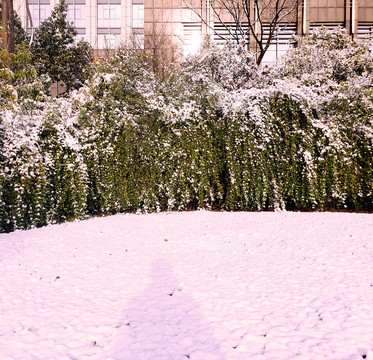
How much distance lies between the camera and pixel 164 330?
2508 mm

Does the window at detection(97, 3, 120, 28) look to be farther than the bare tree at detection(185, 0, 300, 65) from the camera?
Yes

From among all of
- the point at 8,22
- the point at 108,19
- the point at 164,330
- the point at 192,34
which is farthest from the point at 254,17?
the point at 164,330

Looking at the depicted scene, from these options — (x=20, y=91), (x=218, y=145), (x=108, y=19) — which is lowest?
(x=218, y=145)

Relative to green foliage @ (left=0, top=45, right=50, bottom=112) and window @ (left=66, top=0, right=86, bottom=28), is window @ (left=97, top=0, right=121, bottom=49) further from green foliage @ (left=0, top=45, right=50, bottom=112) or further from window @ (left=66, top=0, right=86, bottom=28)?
green foliage @ (left=0, top=45, right=50, bottom=112)

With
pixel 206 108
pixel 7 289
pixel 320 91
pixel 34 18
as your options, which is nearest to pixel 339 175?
pixel 320 91

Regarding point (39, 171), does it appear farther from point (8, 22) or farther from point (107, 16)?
point (107, 16)

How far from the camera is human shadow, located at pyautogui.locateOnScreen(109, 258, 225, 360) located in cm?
221

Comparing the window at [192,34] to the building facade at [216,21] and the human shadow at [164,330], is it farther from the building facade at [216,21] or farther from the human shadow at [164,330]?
the human shadow at [164,330]

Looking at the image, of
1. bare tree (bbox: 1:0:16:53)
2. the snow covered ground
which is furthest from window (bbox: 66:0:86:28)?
the snow covered ground

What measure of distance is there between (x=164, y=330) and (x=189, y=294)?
0.64 m

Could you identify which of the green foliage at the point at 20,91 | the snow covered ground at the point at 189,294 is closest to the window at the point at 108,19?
the green foliage at the point at 20,91

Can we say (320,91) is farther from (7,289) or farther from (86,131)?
(7,289)

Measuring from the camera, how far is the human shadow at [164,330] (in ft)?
7.25

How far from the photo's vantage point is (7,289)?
10.6 feet
